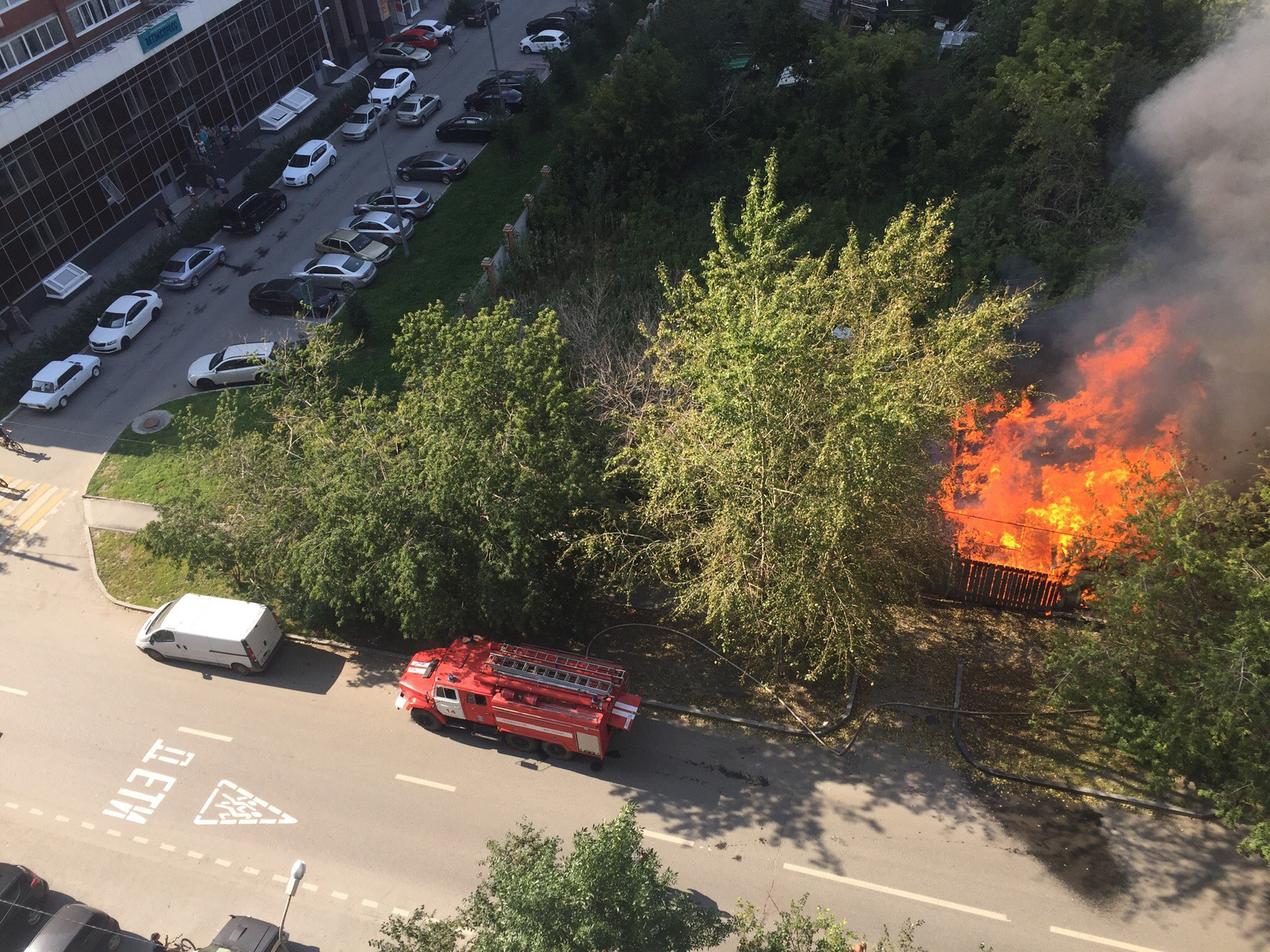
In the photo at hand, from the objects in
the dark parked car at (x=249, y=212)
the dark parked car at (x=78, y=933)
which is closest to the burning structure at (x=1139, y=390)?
the dark parked car at (x=78, y=933)

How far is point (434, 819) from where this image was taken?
18.0 meters

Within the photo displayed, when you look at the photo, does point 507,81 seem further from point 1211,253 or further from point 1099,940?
point 1099,940

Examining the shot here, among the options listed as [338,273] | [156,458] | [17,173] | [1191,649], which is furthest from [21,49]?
[1191,649]

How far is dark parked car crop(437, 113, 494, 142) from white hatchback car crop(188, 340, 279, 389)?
15.6 m

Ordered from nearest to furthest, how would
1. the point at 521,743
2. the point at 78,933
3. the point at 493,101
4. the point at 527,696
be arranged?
the point at 78,933
the point at 527,696
the point at 521,743
the point at 493,101

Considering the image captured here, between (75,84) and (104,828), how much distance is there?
27134mm

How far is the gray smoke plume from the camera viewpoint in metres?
21.1

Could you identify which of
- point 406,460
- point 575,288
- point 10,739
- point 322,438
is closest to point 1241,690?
point 406,460

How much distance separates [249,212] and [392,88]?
11013 millimetres

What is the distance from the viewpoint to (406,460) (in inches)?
734

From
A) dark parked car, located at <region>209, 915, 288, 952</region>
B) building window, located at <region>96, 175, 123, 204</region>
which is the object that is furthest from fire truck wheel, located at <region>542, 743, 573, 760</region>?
building window, located at <region>96, 175, 123, 204</region>

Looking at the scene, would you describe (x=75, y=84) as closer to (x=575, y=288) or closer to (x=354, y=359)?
(x=354, y=359)

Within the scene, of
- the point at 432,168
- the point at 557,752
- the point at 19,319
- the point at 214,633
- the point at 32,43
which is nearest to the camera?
the point at 557,752

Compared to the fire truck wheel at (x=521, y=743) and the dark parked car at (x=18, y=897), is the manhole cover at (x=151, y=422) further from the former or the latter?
the fire truck wheel at (x=521, y=743)
